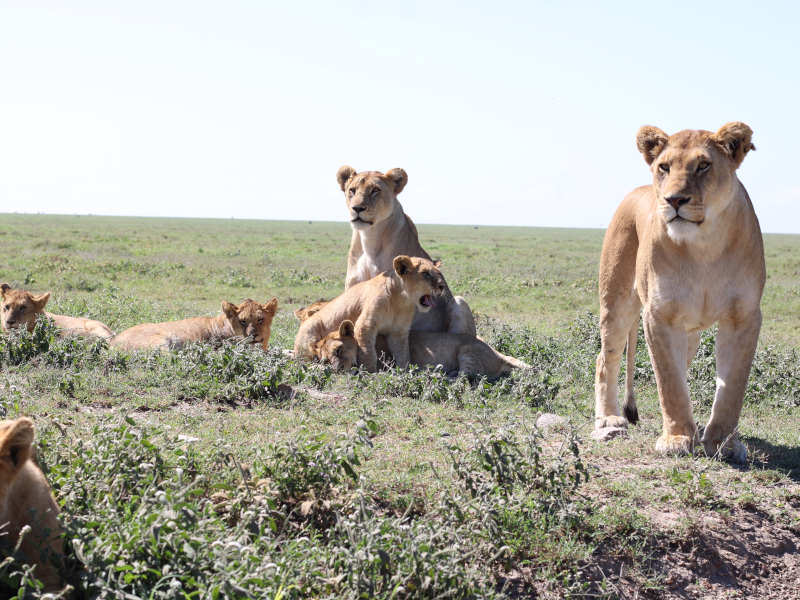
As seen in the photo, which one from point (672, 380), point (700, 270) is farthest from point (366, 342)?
point (700, 270)

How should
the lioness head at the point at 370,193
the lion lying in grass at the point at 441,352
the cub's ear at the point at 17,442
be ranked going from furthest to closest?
the lioness head at the point at 370,193, the lion lying in grass at the point at 441,352, the cub's ear at the point at 17,442

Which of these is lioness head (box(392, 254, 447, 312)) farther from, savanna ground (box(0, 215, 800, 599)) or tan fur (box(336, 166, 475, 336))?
savanna ground (box(0, 215, 800, 599))

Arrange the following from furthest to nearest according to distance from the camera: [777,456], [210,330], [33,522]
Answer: [210,330], [777,456], [33,522]

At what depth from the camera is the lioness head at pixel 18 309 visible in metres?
9.41

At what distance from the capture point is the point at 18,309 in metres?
9.50

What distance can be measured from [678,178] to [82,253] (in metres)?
25.2

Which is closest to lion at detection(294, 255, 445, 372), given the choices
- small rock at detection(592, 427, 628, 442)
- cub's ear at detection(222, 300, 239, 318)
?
cub's ear at detection(222, 300, 239, 318)

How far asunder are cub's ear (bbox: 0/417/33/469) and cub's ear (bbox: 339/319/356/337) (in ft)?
16.9

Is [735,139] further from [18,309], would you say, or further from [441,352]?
[18,309]

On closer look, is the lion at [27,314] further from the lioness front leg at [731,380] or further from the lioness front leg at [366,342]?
the lioness front leg at [731,380]

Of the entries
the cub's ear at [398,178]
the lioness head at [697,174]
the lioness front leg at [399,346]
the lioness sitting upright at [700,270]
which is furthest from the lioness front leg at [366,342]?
the lioness head at [697,174]

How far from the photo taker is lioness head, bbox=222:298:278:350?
367 inches

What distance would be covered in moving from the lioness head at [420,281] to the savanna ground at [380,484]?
0.91 metres

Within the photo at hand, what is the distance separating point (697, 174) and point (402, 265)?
3631 mm
